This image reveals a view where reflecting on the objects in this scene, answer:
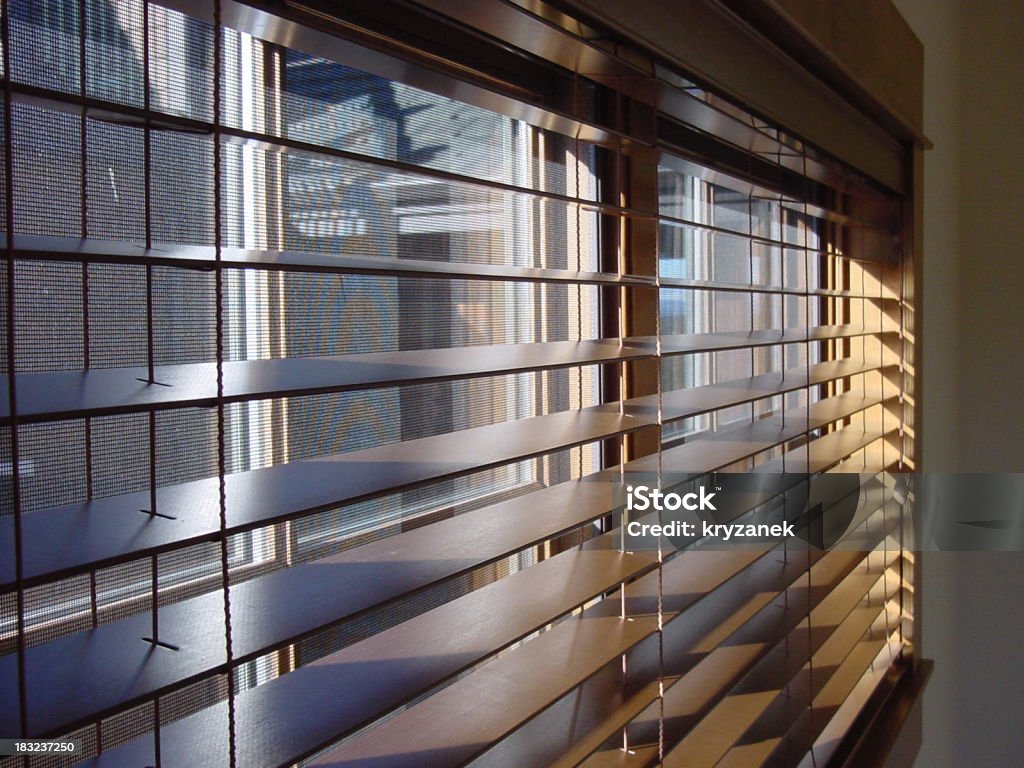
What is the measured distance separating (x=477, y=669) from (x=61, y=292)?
1.78ft

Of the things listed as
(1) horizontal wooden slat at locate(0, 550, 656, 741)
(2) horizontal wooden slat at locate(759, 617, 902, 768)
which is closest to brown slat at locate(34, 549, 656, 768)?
(1) horizontal wooden slat at locate(0, 550, 656, 741)

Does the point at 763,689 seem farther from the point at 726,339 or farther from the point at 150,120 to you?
the point at 150,120

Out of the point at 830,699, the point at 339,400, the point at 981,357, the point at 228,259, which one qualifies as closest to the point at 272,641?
the point at 228,259

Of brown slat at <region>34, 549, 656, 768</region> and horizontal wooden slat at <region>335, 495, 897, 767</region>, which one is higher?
brown slat at <region>34, 549, 656, 768</region>

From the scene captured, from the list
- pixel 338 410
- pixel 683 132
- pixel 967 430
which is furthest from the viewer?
pixel 967 430

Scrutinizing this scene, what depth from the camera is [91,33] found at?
2.15ft

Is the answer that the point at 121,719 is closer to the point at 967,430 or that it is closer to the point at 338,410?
the point at 338,410

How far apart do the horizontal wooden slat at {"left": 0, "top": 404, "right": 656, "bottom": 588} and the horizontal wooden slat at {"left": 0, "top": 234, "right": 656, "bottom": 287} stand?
0.49ft

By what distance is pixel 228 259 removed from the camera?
0.57 metres

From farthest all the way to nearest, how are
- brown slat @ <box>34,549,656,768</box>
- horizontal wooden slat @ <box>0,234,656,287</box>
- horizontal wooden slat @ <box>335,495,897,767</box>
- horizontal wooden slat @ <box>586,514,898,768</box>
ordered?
horizontal wooden slat @ <box>586,514,898,768</box> → horizontal wooden slat @ <box>335,495,897,767</box> → brown slat @ <box>34,549,656,768</box> → horizontal wooden slat @ <box>0,234,656,287</box>

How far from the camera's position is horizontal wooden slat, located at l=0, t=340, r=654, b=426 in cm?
50

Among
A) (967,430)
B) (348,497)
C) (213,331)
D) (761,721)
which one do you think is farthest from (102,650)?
(967,430)

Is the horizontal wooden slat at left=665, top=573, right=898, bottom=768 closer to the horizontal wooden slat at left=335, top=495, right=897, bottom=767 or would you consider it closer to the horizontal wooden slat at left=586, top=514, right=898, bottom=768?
the horizontal wooden slat at left=586, top=514, right=898, bottom=768

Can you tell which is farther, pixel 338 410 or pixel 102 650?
pixel 338 410
